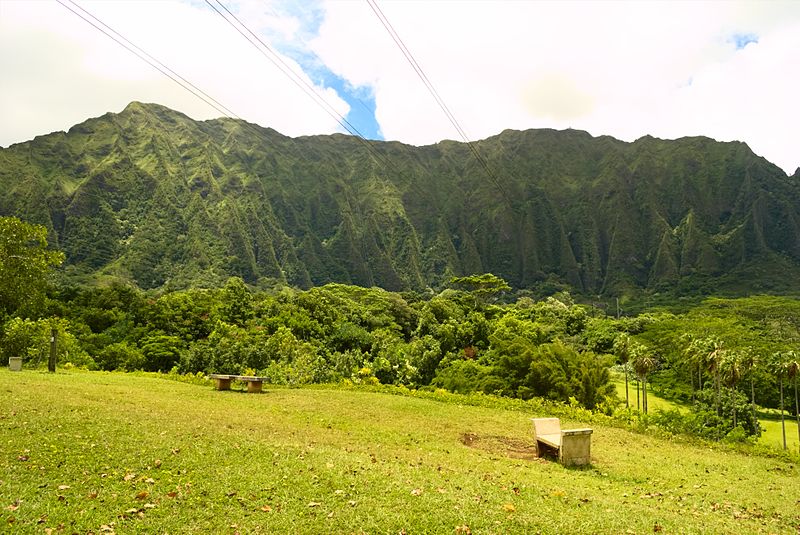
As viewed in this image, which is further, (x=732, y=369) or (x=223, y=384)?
(x=732, y=369)

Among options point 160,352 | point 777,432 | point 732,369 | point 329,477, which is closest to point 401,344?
point 160,352

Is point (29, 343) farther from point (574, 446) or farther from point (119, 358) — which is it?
point (574, 446)

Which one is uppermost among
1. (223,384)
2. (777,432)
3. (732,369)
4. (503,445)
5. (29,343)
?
(732,369)

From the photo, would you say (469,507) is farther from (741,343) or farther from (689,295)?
(689,295)

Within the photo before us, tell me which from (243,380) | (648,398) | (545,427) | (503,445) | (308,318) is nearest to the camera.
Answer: (545,427)

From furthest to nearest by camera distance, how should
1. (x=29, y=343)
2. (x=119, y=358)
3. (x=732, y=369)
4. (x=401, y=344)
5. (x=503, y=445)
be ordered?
(x=401, y=344) → (x=732, y=369) → (x=119, y=358) → (x=29, y=343) → (x=503, y=445)

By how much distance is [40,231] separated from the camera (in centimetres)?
3028

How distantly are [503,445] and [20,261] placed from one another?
91.2ft

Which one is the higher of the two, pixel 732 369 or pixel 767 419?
pixel 732 369

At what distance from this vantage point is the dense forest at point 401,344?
31.7m

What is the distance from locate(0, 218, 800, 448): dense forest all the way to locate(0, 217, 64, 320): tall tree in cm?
7

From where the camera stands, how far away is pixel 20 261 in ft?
94.2

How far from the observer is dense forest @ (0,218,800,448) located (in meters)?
31.7

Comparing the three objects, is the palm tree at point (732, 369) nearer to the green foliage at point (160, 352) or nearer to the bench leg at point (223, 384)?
the bench leg at point (223, 384)
